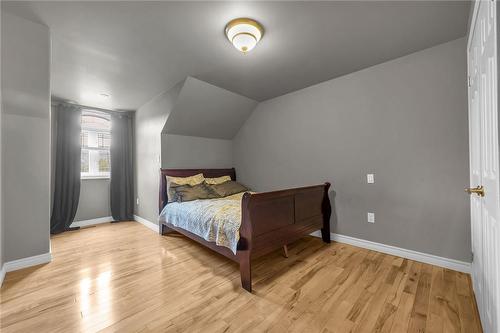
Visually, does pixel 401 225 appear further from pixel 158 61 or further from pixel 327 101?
pixel 158 61

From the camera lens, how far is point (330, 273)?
2.02 meters

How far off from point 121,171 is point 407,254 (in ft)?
15.9

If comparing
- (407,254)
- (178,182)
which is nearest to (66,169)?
(178,182)

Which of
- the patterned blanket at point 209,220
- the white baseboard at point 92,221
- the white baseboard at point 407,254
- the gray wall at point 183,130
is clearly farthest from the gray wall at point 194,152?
the white baseboard at point 407,254

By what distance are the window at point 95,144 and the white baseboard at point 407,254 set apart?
14.8 ft

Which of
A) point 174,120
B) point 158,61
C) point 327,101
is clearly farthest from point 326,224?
point 158,61

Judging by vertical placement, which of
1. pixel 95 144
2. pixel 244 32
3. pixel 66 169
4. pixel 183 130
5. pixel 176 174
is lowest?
pixel 176 174

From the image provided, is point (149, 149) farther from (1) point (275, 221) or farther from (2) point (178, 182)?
(1) point (275, 221)

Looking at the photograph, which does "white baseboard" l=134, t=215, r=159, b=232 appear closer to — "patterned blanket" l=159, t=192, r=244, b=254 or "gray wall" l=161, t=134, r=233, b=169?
"patterned blanket" l=159, t=192, r=244, b=254

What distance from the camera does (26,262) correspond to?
2.07m

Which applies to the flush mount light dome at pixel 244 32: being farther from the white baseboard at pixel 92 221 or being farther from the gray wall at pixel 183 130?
the white baseboard at pixel 92 221

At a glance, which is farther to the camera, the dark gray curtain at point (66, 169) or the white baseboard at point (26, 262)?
the dark gray curtain at point (66, 169)

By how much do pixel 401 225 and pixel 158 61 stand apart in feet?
11.4

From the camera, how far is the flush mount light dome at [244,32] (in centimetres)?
178
